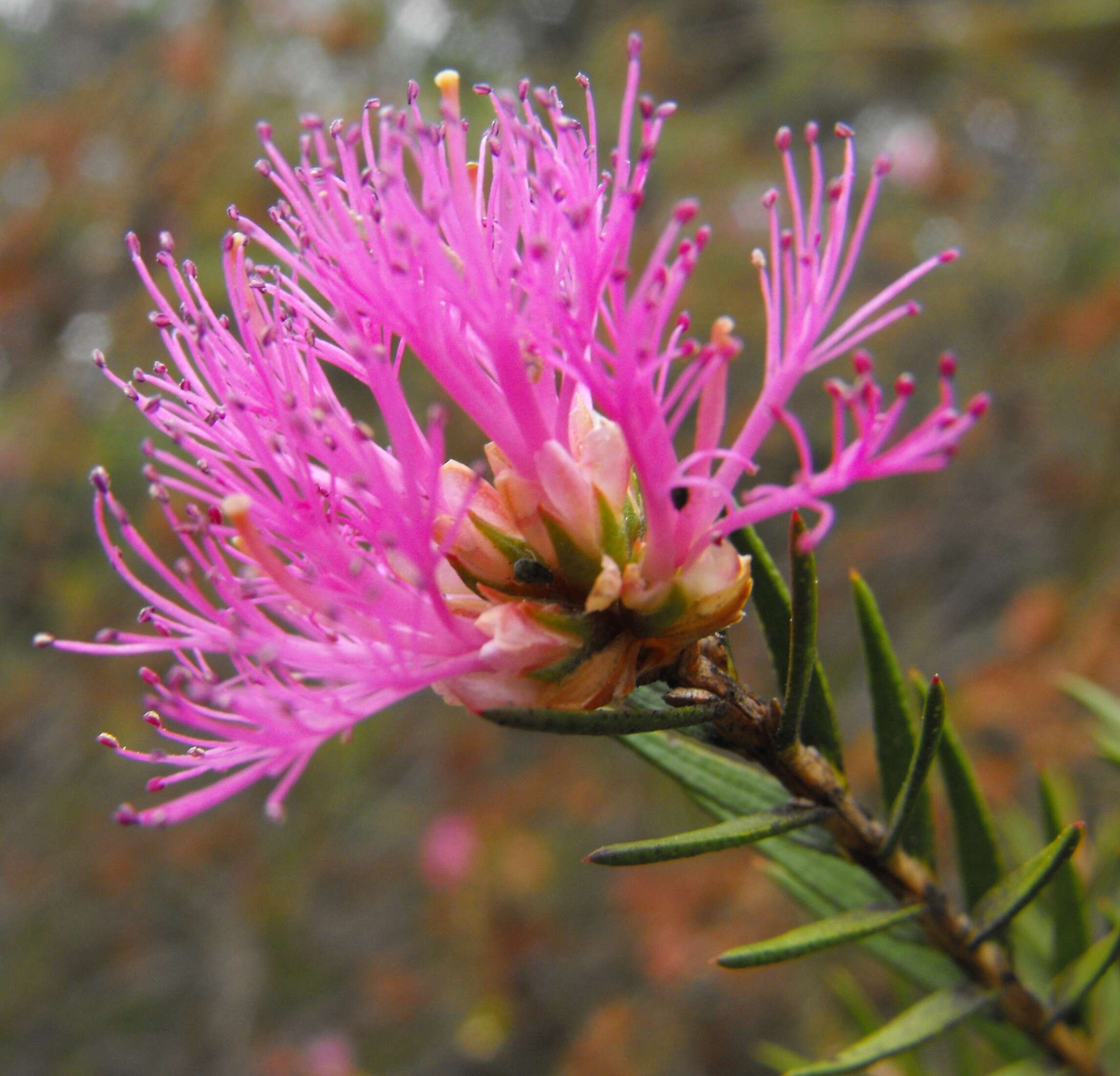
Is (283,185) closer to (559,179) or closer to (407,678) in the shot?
(559,179)

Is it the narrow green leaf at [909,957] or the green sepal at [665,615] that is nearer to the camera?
the green sepal at [665,615]

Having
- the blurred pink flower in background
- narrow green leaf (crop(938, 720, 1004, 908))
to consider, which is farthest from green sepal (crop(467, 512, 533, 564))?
the blurred pink flower in background

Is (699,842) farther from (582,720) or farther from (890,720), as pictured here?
(890,720)

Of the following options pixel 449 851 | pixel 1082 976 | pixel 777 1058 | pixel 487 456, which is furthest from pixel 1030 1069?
pixel 449 851

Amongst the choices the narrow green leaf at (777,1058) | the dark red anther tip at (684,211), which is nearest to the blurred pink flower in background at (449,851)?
the narrow green leaf at (777,1058)

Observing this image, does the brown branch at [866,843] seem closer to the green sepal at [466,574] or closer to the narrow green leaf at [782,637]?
the narrow green leaf at [782,637]

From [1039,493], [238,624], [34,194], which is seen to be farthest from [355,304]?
[1039,493]
